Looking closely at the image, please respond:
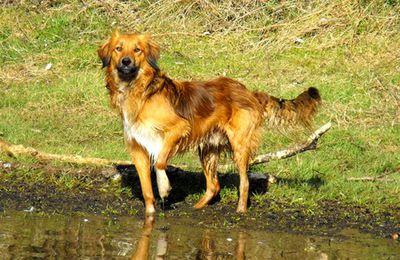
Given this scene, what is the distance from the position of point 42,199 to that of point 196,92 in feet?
6.02

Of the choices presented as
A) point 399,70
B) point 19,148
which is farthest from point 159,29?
point 19,148

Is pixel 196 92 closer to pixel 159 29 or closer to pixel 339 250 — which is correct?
pixel 339 250

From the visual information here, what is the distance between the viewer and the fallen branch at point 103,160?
32.4ft

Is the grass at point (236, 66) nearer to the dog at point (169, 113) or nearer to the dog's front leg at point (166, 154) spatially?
the dog at point (169, 113)

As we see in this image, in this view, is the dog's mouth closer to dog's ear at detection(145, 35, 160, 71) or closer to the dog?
the dog

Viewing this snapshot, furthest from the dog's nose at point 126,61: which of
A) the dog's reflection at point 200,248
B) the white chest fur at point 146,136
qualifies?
the dog's reflection at point 200,248

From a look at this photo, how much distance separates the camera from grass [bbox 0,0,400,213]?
1125 centimetres

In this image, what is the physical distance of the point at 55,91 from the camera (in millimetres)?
13602

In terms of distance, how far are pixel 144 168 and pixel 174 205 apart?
53 centimetres

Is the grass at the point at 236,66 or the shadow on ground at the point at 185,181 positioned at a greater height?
the grass at the point at 236,66

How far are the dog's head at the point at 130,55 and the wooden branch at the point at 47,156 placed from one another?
1576 mm

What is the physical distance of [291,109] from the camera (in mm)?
9773

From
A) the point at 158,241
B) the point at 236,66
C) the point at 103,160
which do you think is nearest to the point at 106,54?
the point at 103,160

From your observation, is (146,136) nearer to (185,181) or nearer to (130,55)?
(130,55)
